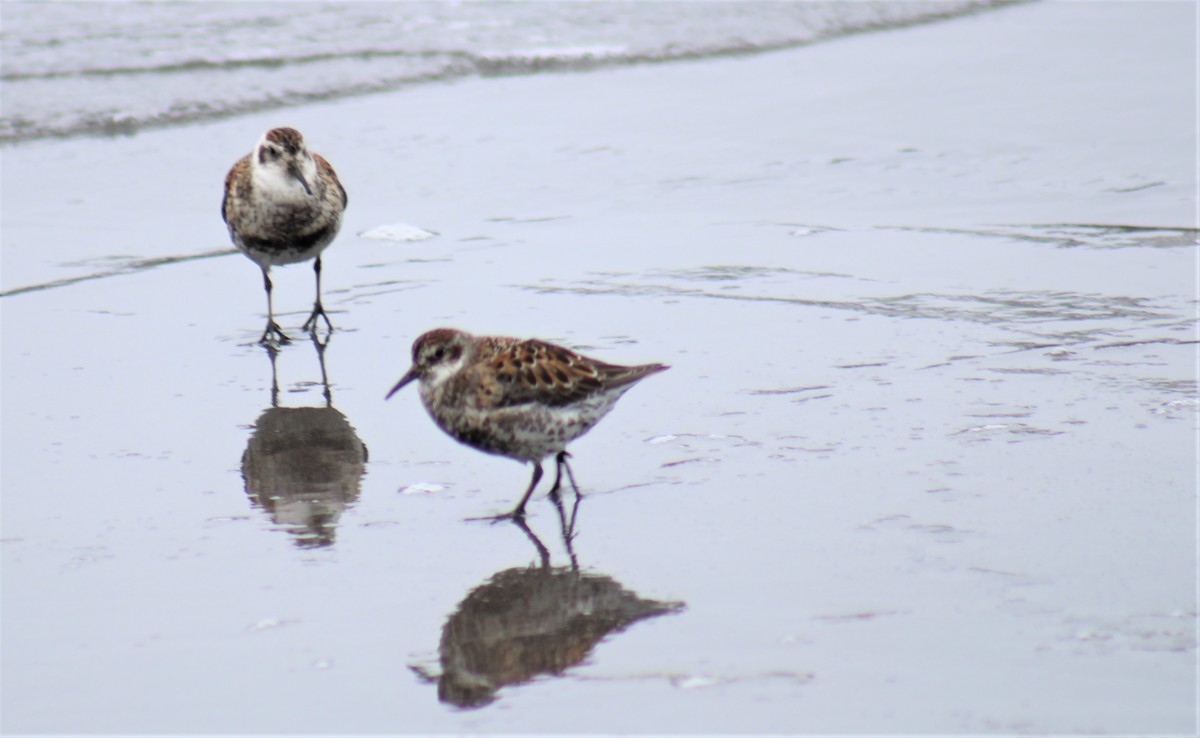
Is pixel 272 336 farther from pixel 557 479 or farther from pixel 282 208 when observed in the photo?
pixel 557 479

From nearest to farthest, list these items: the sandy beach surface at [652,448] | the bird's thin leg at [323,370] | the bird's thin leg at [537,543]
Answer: the sandy beach surface at [652,448] → the bird's thin leg at [537,543] → the bird's thin leg at [323,370]

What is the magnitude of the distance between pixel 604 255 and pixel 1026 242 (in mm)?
2400

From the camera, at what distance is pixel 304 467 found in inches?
233

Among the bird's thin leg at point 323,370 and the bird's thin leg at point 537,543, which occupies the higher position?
the bird's thin leg at point 537,543

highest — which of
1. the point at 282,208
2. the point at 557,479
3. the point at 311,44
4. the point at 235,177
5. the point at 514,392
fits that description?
the point at 311,44

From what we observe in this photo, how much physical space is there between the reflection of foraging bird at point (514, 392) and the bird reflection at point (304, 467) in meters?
0.46

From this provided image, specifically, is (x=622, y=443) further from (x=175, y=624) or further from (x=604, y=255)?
(x=604, y=255)

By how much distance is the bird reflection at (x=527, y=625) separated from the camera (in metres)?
4.15

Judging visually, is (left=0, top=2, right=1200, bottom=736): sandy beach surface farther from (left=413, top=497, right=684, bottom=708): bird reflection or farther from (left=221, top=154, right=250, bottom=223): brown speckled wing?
(left=221, top=154, right=250, bottom=223): brown speckled wing

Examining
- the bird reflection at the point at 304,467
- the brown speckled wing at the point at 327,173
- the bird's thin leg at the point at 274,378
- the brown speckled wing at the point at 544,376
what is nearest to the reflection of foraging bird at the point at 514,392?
the brown speckled wing at the point at 544,376

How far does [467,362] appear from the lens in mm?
5566

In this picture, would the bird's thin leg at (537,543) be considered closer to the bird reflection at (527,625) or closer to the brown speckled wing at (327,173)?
the bird reflection at (527,625)

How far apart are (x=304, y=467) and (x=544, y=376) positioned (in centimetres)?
110

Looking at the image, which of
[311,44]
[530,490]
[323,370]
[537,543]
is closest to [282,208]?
[323,370]
